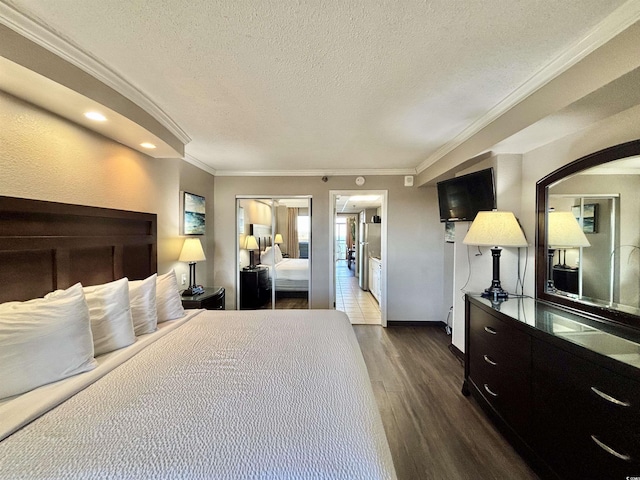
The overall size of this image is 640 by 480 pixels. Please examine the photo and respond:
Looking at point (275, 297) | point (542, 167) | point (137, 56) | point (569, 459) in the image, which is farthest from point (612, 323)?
point (275, 297)

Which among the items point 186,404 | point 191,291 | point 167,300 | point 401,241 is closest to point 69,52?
point 167,300

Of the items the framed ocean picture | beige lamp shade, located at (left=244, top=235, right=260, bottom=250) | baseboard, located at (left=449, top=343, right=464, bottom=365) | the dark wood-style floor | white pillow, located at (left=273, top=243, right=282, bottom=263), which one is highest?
the framed ocean picture

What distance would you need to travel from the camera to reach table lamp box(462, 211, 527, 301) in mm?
2094

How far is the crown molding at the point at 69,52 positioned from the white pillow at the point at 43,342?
1317 millimetres

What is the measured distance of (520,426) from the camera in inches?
65.0

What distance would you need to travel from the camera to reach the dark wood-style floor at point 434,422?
5.26 ft

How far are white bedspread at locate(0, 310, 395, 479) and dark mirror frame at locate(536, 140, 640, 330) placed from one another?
5.03ft

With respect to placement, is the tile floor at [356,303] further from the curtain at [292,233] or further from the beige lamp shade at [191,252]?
the beige lamp shade at [191,252]

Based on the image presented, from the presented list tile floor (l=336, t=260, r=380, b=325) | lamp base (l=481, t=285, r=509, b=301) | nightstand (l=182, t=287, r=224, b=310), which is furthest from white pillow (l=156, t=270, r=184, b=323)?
tile floor (l=336, t=260, r=380, b=325)

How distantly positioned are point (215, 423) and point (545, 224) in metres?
2.60

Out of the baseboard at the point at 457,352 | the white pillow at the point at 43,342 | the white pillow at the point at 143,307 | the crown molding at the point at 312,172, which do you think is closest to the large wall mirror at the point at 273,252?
the crown molding at the point at 312,172

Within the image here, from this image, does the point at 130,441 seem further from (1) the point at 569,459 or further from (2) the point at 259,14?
(1) the point at 569,459

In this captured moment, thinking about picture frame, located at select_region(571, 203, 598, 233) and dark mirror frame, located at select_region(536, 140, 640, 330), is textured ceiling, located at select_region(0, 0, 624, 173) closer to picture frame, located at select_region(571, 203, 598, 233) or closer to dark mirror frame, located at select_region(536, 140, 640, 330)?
dark mirror frame, located at select_region(536, 140, 640, 330)

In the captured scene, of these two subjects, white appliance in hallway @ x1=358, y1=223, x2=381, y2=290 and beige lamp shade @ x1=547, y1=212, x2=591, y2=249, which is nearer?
beige lamp shade @ x1=547, y1=212, x2=591, y2=249
